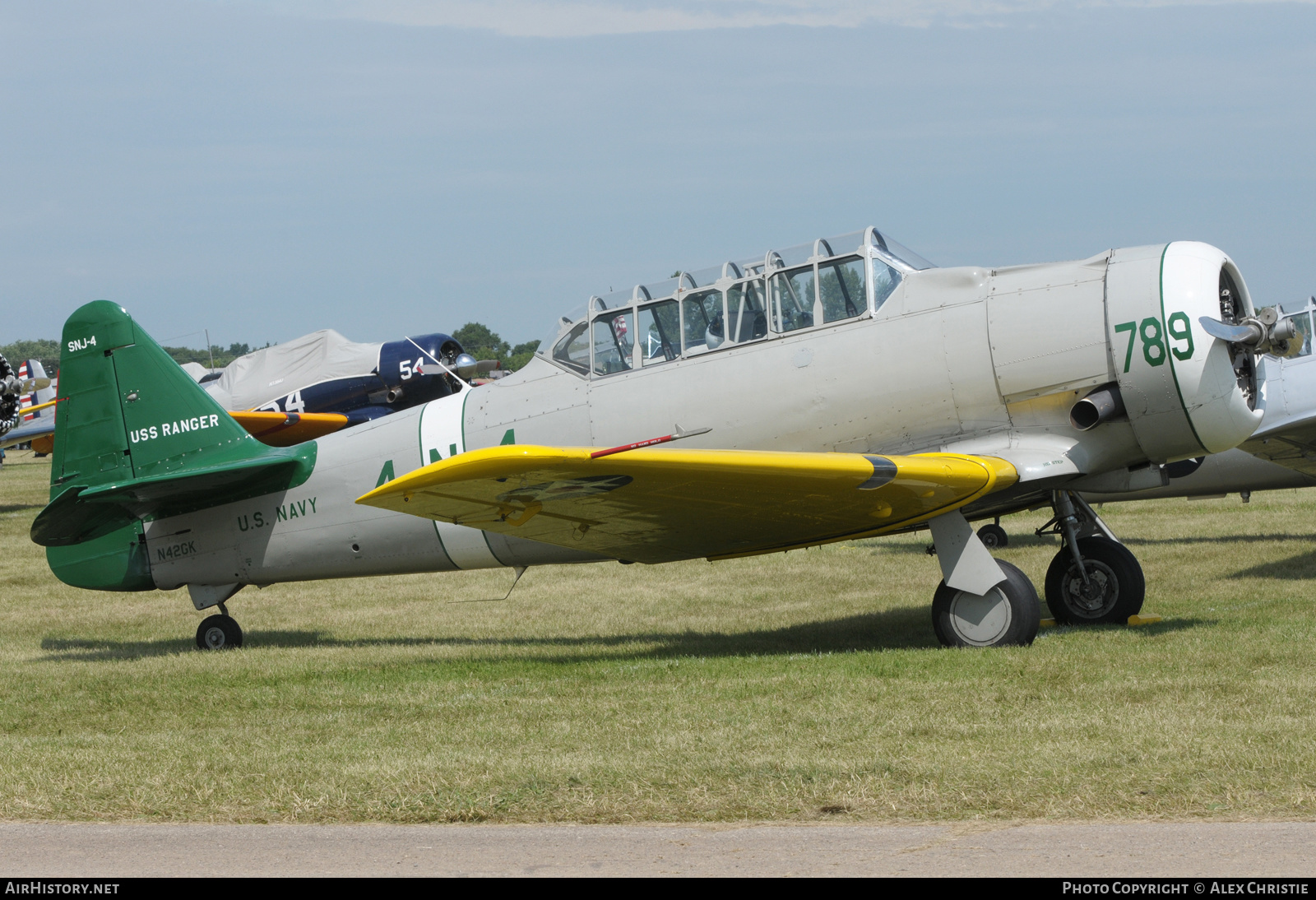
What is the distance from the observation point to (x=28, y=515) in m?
26.3

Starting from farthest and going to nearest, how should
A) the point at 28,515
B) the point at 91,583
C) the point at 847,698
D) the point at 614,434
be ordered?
1. the point at 28,515
2. the point at 91,583
3. the point at 614,434
4. the point at 847,698

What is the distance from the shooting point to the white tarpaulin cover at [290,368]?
23.7 meters

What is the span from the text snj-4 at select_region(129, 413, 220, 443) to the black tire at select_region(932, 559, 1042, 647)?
21.5ft

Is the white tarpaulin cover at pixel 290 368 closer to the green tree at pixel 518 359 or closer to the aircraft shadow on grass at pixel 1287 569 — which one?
the green tree at pixel 518 359

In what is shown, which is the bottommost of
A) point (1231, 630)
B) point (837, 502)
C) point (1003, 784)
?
point (1231, 630)

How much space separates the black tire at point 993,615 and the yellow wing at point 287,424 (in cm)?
1611

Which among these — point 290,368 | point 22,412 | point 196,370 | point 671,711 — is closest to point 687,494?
point 671,711

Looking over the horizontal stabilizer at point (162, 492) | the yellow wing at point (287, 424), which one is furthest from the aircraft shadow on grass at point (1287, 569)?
the yellow wing at point (287, 424)

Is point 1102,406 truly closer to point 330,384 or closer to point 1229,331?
point 1229,331

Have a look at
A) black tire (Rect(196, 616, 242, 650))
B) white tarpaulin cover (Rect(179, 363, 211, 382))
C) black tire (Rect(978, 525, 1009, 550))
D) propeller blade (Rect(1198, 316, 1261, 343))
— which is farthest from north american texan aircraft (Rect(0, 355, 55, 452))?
propeller blade (Rect(1198, 316, 1261, 343))

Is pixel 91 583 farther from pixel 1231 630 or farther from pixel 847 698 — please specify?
pixel 1231 630

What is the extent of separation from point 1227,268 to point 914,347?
2193 mm

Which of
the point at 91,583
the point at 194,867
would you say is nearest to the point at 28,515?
the point at 91,583

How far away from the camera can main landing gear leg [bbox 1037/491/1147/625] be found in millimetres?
9641
